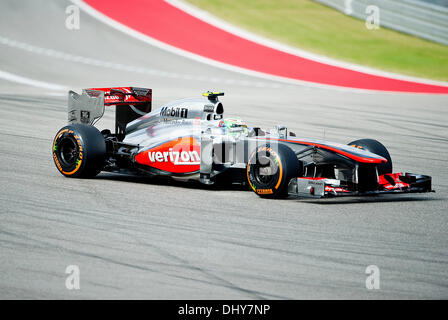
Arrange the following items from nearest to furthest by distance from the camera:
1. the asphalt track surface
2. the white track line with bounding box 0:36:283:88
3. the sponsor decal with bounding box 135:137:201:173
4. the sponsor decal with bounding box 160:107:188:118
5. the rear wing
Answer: the asphalt track surface → the sponsor decal with bounding box 135:137:201:173 → the sponsor decal with bounding box 160:107:188:118 → the rear wing → the white track line with bounding box 0:36:283:88

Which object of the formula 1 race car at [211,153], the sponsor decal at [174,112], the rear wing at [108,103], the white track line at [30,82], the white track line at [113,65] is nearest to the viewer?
the formula 1 race car at [211,153]

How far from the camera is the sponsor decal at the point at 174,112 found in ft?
33.4

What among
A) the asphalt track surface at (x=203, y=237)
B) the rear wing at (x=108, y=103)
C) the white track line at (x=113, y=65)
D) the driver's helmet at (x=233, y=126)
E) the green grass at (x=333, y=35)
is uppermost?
the green grass at (x=333, y=35)

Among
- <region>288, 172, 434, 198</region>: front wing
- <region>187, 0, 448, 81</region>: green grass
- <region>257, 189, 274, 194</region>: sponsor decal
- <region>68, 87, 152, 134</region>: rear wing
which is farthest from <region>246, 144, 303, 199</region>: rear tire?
<region>187, 0, 448, 81</region>: green grass

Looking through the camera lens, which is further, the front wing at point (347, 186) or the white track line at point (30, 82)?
the white track line at point (30, 82)

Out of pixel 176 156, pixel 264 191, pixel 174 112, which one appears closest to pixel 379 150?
pixel 264 191

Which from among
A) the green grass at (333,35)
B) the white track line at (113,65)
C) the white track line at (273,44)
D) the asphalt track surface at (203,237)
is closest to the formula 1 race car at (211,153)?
the asphalt track surface at (203,237)

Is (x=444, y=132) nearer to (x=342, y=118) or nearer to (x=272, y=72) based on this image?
(x=342, y=118)

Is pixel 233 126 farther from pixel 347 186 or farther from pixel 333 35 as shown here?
pixel 333 35

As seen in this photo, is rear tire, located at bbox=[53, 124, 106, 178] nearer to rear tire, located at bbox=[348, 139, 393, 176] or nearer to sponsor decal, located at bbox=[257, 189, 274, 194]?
sponsor decal, located at bbox=[257, 189, 274, 194]

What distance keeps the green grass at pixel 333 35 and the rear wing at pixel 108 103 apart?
17.4 m

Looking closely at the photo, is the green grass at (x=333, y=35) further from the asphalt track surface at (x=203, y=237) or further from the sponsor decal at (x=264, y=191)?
the sponsor decal at (x=264, y=191)

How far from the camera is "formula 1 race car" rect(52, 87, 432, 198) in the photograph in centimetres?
880

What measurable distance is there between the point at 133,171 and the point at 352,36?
20983 mm
